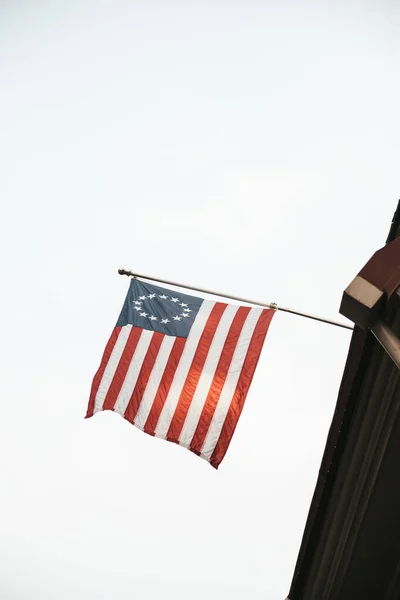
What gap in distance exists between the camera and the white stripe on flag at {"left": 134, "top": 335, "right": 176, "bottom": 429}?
834 centimetres

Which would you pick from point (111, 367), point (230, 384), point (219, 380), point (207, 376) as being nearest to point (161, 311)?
point (111, 367)

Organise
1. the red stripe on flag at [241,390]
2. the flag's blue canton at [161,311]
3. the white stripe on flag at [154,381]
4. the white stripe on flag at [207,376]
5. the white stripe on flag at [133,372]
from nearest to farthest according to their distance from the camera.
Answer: the red stripe on flag at [241,390], the white stripe on flag at [207,376], the white stripe on flag at [154,381], the white stripe on flag at [133,372], the flag's blue canton at [161,311]

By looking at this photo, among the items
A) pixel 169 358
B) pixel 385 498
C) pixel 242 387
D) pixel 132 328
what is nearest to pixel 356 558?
pixel 385 498

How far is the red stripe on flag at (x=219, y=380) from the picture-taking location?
7977 millimetres

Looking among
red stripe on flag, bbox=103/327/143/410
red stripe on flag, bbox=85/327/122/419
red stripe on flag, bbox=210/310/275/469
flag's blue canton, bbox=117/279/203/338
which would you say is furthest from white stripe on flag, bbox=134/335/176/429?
red stripe on flag, bbox=210/310/275/469

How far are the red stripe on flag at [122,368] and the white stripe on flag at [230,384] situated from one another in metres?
1.71

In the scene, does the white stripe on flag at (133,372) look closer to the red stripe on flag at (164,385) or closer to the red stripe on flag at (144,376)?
the red stripe on flag at (144,376)

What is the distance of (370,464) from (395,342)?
5.85 feet

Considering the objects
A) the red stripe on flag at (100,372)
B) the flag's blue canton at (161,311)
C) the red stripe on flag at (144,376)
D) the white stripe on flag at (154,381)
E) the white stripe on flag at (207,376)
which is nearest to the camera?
the white stripe on flag at (207,376)

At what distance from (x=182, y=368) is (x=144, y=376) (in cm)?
65

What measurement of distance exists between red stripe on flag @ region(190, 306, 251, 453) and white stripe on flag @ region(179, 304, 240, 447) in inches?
2.0

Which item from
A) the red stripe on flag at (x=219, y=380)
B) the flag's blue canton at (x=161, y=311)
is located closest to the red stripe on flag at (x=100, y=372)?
the flag's blue canton at (x=161, y=311)

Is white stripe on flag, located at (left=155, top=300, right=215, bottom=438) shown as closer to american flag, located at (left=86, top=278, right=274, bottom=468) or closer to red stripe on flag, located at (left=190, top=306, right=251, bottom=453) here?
american flag, located at (left=86, top=278, right=274, bottom=468)

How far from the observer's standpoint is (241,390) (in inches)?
324
